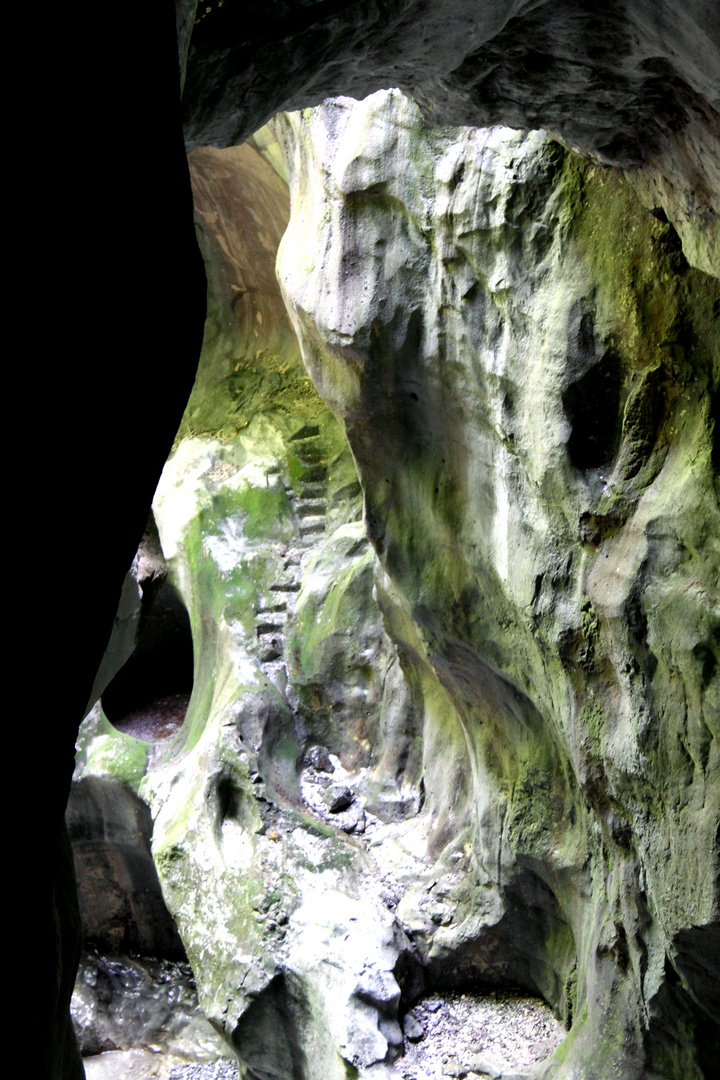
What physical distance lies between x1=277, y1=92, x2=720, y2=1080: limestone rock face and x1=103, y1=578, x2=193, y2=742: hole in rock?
16.9ft

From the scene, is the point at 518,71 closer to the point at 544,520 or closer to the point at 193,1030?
the point at 544,520

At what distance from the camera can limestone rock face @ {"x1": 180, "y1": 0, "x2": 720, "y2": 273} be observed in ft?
7.73

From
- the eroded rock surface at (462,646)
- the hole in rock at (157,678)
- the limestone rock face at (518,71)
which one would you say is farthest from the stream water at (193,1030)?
the limestone rock face at (518,71)

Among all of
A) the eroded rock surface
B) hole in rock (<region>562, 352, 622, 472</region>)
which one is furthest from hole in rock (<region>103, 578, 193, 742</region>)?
hole in rock (<region>562, 352, 622, 472</region>)

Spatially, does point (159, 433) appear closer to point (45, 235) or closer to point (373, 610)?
point (45, 235)

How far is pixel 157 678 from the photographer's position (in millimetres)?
11023

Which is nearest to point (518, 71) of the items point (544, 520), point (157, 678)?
point (544, 520)

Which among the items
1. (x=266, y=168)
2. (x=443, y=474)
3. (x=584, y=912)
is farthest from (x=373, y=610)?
(x=266, y=168)

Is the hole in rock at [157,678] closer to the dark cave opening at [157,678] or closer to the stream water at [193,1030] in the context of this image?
the dark cave opening at [157,678]

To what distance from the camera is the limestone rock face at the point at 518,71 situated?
2.36m

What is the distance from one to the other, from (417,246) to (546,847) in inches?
118

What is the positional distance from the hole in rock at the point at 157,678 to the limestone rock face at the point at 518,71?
7.79 meters

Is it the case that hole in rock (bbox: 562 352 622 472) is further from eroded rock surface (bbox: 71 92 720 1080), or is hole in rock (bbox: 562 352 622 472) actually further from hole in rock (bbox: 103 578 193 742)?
hole in rock (bbox: 103 578 193 742)

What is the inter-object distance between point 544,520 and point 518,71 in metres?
1.66
